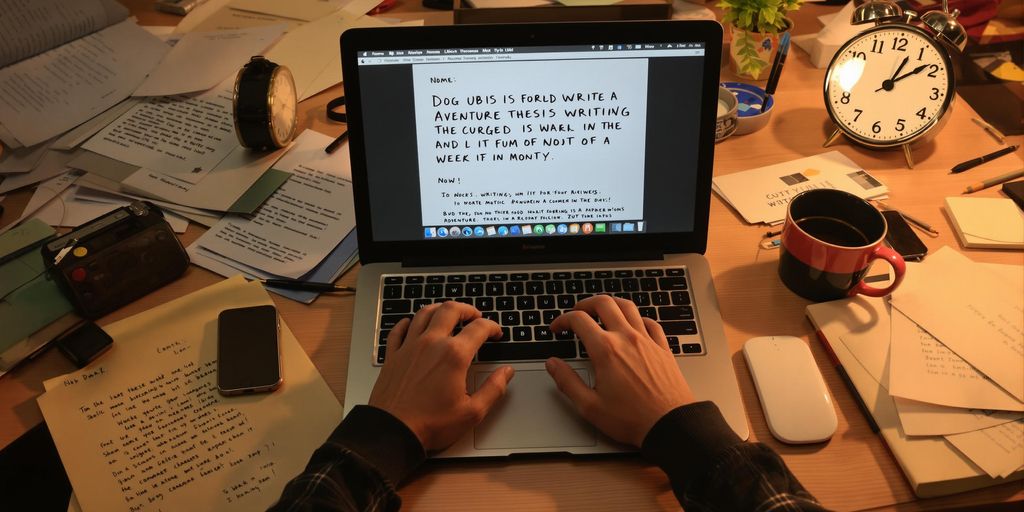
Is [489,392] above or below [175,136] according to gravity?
below

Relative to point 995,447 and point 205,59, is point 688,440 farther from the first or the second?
point 205,59

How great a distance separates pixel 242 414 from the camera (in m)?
0.70

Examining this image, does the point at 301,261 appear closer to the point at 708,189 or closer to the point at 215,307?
the point at 215,307

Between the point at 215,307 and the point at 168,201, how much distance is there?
0.87 ft

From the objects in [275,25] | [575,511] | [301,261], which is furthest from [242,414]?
[275,25]

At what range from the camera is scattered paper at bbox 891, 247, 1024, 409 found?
70 centimetres

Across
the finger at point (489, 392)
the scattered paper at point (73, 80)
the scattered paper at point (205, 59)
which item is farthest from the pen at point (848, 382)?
the scattered paper at point (73, 80)

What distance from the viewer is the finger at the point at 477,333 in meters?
0.69

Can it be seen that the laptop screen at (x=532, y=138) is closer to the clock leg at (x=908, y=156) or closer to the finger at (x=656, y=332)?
the finger at (x=656, y=332)

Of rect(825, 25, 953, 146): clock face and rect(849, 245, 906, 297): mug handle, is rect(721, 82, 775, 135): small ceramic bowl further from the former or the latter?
rect(849, 245, 906, 297): mug handle

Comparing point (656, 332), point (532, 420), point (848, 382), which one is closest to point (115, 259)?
point (532, 420)

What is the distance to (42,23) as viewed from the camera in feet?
4.04

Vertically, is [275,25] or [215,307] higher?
[275,25]

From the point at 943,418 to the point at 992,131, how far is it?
2.07 ft
